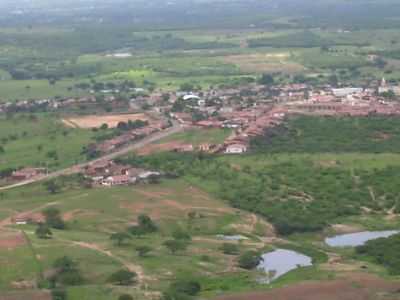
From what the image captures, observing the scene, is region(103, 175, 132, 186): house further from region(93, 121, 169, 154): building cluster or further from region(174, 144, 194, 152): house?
region(93, 121, 169, 154): building cluster

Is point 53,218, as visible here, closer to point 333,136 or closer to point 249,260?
point 249,260

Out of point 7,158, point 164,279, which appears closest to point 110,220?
point 164,279

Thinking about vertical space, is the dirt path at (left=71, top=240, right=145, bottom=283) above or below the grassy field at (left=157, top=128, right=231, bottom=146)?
below

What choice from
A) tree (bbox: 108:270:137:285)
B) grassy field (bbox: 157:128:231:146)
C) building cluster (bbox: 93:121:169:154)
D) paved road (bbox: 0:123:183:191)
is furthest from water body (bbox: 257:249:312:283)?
building cluster (bbox: 93:121:169:154)

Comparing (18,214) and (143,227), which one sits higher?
(143,227)

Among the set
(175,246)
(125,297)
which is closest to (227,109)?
(175,246)

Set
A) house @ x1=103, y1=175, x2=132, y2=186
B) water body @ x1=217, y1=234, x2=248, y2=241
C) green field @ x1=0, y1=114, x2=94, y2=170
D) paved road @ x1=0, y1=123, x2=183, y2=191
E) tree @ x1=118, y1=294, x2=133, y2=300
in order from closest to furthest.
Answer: tree @ x1=118, y1=294, x2=133, y2=300 < water body @ x1=217, y1=234, x2=248, y2=241 < house @ x1=103, y1=175, x2=132, y2=186 < paved road @ x1=0, y1=123, x2=183, y2=191 < green field @ x1=0, y1=114, x2=94, y2=170
